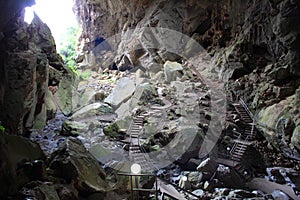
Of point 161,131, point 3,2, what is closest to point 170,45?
point 161,131

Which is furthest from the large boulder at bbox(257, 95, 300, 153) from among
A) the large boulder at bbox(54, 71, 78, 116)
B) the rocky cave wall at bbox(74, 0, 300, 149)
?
the large boulder at bbox(54, 71, 78, 116)

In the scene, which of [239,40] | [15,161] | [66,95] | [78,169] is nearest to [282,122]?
[239,40]

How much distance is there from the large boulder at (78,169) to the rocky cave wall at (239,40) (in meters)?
6.81

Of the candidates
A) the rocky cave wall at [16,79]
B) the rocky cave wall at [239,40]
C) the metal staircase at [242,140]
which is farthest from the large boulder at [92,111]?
the metal staircase at [242,140]

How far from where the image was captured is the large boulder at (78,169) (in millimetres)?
5449

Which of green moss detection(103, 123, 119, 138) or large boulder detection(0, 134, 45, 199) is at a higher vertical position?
large boulder detection(0, 134, 45, 199)

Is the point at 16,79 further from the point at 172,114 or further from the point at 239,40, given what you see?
the point at 239,40

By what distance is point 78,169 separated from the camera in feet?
18.2

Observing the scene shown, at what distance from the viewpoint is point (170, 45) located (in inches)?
817

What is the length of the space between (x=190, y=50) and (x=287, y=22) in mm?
10220

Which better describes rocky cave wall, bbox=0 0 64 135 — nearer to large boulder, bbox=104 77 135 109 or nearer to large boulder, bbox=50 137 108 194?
large boulder, bbox=50 137 108 194

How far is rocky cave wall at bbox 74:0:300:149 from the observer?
10.5 metres

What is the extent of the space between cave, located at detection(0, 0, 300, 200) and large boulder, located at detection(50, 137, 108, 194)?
0.03 m

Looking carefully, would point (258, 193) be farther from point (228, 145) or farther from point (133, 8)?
point (133, 8)
